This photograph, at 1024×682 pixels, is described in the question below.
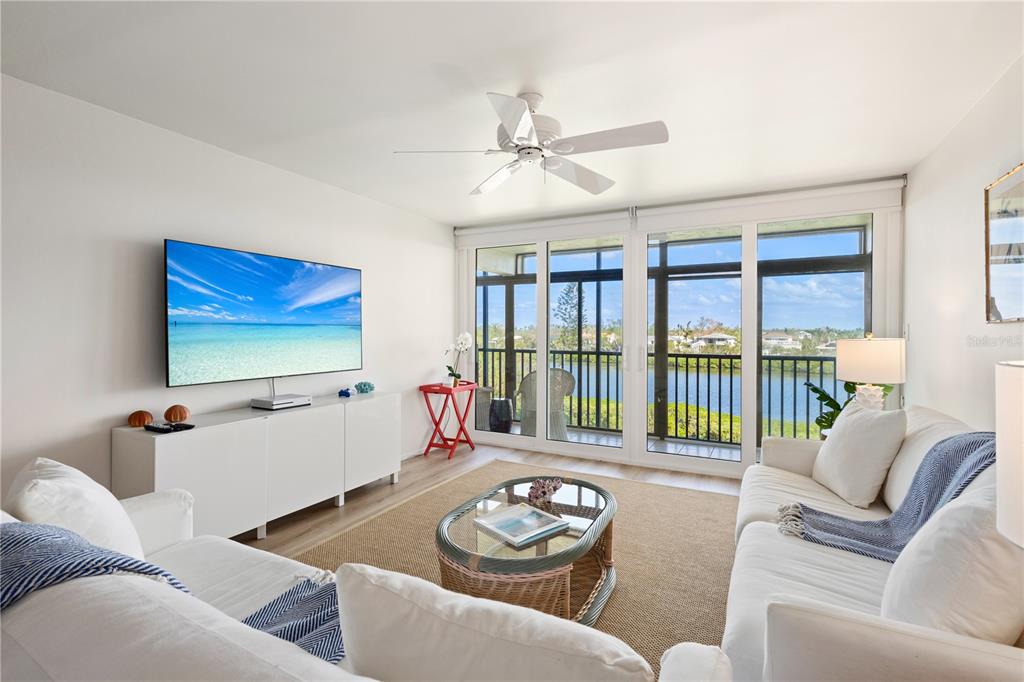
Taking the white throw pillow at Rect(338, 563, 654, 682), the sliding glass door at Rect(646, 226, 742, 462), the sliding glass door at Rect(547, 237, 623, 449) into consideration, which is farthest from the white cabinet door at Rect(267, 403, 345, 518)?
the sliding glass door at Rect(646, 226, 742, 462)

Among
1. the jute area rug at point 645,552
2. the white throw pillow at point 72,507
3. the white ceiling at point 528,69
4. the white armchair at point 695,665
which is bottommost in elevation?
the jute area rug at point 645,552

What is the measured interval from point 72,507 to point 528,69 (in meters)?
2.25

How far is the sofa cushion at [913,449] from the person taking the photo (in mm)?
2135

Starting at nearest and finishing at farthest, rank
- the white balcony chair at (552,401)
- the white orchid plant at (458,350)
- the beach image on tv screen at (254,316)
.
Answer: the beach image on tv screen at (254,316) < the white balcony chair at (552,401) < the white orchid plant at (458,350)

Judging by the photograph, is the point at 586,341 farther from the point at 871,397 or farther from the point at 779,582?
the point at 779,582

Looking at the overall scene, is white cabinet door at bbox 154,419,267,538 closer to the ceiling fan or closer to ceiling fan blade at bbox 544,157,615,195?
the ceiling fan

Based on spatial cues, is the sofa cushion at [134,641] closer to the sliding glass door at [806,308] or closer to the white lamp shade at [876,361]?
the white lamp shade at [876,361]

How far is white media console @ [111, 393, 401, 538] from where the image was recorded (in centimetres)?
252

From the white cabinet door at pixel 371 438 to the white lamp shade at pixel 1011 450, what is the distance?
3.40 meters

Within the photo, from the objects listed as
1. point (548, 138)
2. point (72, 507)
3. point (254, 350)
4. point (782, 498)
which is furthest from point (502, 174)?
point (72, 507)

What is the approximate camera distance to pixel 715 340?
4.31 metres

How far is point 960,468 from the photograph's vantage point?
176 cm

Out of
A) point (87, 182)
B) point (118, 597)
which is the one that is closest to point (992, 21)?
point (118, 597)

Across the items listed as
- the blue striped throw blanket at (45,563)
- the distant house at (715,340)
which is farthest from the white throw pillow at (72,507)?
the distant house at (715,340)
